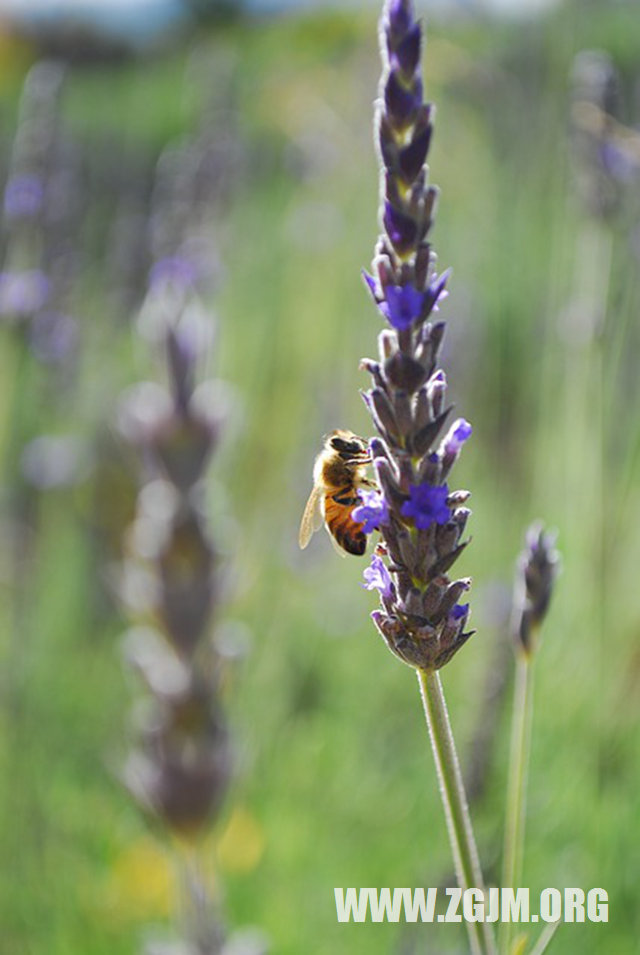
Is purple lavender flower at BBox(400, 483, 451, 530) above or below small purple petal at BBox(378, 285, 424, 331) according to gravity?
below

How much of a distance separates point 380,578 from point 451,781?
0.50 feet

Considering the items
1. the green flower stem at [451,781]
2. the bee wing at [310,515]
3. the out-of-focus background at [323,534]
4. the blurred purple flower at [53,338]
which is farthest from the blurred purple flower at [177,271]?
the green flower stem at [451,781]

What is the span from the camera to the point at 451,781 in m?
0.87

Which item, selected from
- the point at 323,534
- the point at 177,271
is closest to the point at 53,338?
the point at 177,271

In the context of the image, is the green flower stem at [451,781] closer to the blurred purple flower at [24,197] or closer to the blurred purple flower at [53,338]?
the blurred purple flower at [24,197]

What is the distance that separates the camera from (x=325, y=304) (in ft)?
17.6

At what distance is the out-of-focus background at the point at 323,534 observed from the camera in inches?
90.5

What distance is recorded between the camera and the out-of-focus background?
230 centimetres

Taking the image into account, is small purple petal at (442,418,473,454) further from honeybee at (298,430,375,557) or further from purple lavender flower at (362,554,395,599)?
honeybee at (298,430,375,557)

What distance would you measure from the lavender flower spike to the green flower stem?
2cm

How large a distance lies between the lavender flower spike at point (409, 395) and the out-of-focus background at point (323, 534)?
0.47 metres

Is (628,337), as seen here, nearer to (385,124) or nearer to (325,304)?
(385,124)

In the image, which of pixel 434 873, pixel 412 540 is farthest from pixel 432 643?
pixel 434 873

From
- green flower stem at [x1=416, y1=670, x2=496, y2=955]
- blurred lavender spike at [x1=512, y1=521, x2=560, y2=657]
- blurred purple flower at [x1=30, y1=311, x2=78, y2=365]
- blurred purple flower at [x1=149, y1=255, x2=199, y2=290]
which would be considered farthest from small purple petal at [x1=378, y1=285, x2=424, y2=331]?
blurred purple flower at [x1=30, y1=311, x2=78, y2=365]
